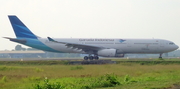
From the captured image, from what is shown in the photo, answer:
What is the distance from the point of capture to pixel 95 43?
156 ft

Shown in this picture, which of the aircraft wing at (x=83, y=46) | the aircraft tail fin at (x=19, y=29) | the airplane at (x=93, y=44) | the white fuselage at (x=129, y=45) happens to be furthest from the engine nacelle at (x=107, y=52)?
the aircraft tail fin at (x=19, y=29)

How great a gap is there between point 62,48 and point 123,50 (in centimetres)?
957

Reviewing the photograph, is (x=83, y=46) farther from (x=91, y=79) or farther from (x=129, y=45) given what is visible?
(x=91, y=79)

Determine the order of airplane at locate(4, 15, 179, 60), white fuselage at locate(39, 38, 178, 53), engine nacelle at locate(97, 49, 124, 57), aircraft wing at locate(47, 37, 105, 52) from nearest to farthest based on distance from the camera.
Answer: engine nacelle at locate(97, 49, 124, 57) → aircraft wing at locate(47, 37, 105, 52) → airplane at locate(4, 15, 179, 60) → white fuselage at locate(39, 38, 178, 53)

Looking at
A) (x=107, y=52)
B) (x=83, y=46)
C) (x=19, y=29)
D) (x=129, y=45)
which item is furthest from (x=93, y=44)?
(x=19, y=29)

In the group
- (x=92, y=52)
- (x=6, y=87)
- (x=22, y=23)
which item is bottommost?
(x=6, y=87)

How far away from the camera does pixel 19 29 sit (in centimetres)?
4803

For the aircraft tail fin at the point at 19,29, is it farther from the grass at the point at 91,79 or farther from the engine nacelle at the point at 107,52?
the grass at the point at 91,79

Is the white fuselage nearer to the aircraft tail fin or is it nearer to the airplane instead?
the airplane

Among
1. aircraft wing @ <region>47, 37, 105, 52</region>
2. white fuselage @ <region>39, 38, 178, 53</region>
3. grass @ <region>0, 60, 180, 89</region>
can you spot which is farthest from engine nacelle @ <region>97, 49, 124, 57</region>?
grass @ <region>0, 60, 180, 89</region>

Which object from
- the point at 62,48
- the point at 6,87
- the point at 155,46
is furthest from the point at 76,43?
the point at 6,87

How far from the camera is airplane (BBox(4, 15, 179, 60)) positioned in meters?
46.3

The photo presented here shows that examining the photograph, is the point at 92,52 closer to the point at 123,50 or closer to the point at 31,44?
the point at 123,50

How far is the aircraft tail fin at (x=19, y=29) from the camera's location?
4803 cm
